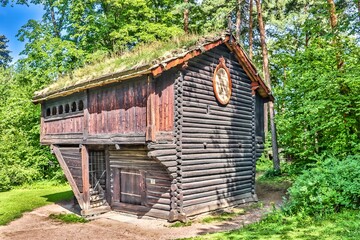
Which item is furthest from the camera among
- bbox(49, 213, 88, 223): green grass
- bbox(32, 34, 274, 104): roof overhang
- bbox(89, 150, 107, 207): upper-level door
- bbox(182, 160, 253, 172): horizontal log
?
bbox(89, 150, 107, 207): upper-level door

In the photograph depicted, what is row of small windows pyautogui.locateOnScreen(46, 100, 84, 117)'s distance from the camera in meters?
16.3

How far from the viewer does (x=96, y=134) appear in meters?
14.7

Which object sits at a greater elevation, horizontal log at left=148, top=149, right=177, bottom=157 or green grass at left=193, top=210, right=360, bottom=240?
horizontal log at left=148, top=149, right=177, bottom=157

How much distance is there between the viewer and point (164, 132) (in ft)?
41.9

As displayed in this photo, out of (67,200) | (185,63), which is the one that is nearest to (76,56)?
(67,200)

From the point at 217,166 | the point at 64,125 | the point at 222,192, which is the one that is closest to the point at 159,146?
the point at 217,166

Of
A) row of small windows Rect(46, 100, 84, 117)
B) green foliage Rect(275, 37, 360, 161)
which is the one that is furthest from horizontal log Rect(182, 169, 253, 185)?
row of small windows Rect(46, 100, 84, 117)

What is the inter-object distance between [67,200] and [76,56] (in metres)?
11.8

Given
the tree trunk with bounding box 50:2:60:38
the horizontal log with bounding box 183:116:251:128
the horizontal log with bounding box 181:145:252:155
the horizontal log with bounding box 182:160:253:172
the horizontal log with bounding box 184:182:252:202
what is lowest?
the horizontal log with bounding box 184:182:252:202

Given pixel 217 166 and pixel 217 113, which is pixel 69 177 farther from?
pixel 217 113

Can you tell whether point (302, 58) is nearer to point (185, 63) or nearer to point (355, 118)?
point (355, 118)

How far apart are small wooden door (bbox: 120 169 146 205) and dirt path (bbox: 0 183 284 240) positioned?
0.74 metres

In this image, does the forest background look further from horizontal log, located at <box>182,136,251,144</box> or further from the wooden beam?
the wooden beam

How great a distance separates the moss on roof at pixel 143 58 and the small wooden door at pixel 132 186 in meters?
4.42
